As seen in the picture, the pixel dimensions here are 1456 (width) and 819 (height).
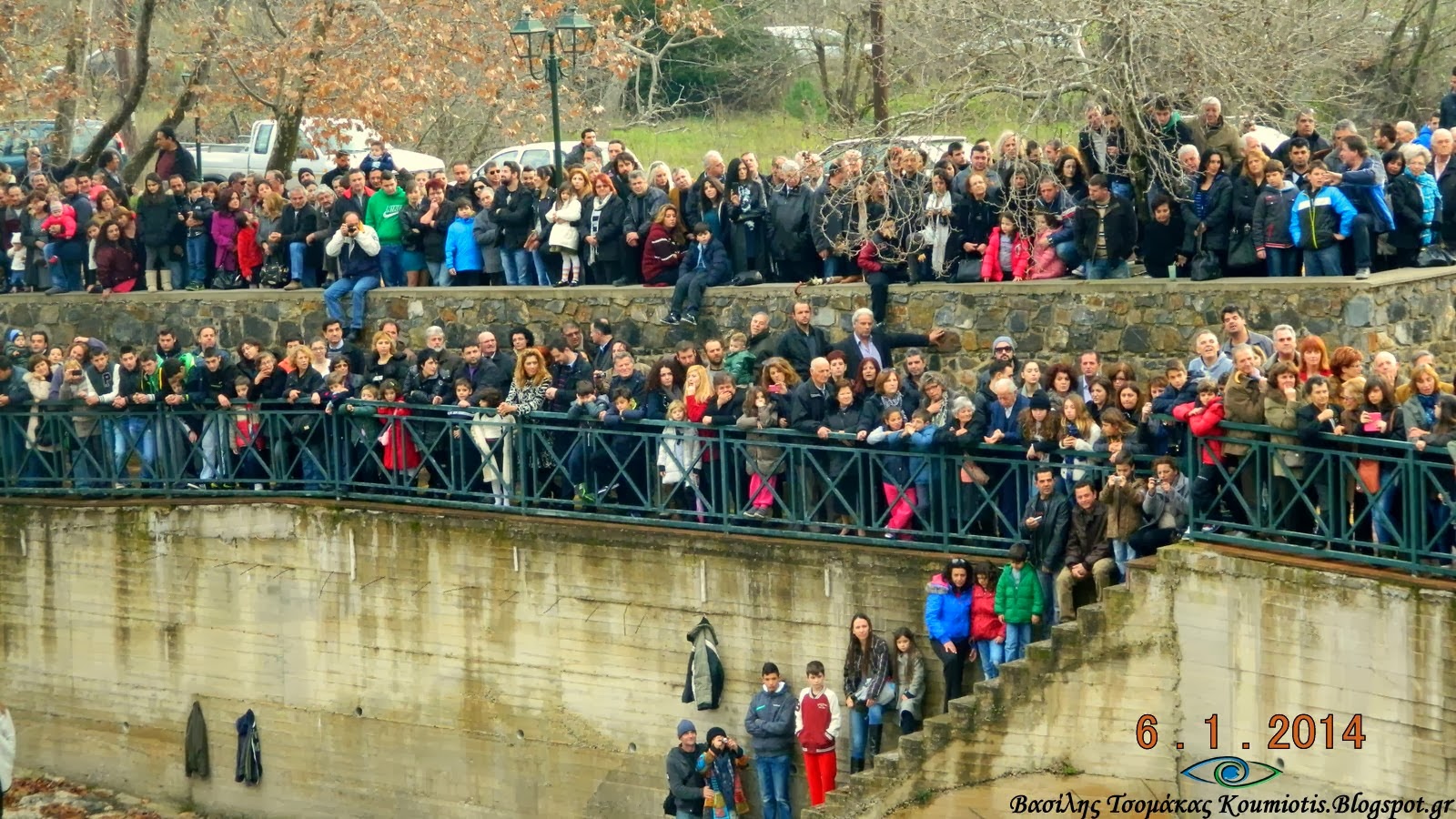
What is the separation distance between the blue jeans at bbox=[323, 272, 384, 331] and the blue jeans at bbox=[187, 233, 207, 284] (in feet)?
6.54

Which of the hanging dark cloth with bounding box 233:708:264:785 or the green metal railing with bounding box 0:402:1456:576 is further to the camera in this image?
the hanging dark cloth with bounding box 233:708:264:785

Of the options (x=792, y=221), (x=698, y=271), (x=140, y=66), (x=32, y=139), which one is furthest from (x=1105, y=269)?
(x=32, y=139)

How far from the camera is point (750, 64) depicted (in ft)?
116

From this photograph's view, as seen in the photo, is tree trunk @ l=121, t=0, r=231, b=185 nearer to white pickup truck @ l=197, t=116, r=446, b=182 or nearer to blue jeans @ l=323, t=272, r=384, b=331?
white pickup truck @ l=197, t=116, r=446, b=182

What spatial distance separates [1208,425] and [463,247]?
8.76m

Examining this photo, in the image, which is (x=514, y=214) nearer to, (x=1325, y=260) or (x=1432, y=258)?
(x=1325, y=260)

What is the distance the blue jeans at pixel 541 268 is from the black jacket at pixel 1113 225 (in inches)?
206

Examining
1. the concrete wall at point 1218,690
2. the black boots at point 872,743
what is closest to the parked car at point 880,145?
the black boots at point 872,743

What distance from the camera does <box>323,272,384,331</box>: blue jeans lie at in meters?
21.7

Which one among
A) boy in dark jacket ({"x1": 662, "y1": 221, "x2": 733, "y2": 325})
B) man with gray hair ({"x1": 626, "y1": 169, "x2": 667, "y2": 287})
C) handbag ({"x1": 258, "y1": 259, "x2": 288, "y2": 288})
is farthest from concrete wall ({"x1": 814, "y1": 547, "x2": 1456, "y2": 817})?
handbag ({"x1": 258, "y1": 259, "x2": 288, "y2": 288})

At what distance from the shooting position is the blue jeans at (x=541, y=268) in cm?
2089

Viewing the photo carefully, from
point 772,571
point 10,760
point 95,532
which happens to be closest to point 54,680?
point 95,532

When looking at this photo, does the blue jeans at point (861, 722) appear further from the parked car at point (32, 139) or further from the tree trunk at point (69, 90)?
the parked car at point (32, 139)

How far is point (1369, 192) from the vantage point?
17.2 m
